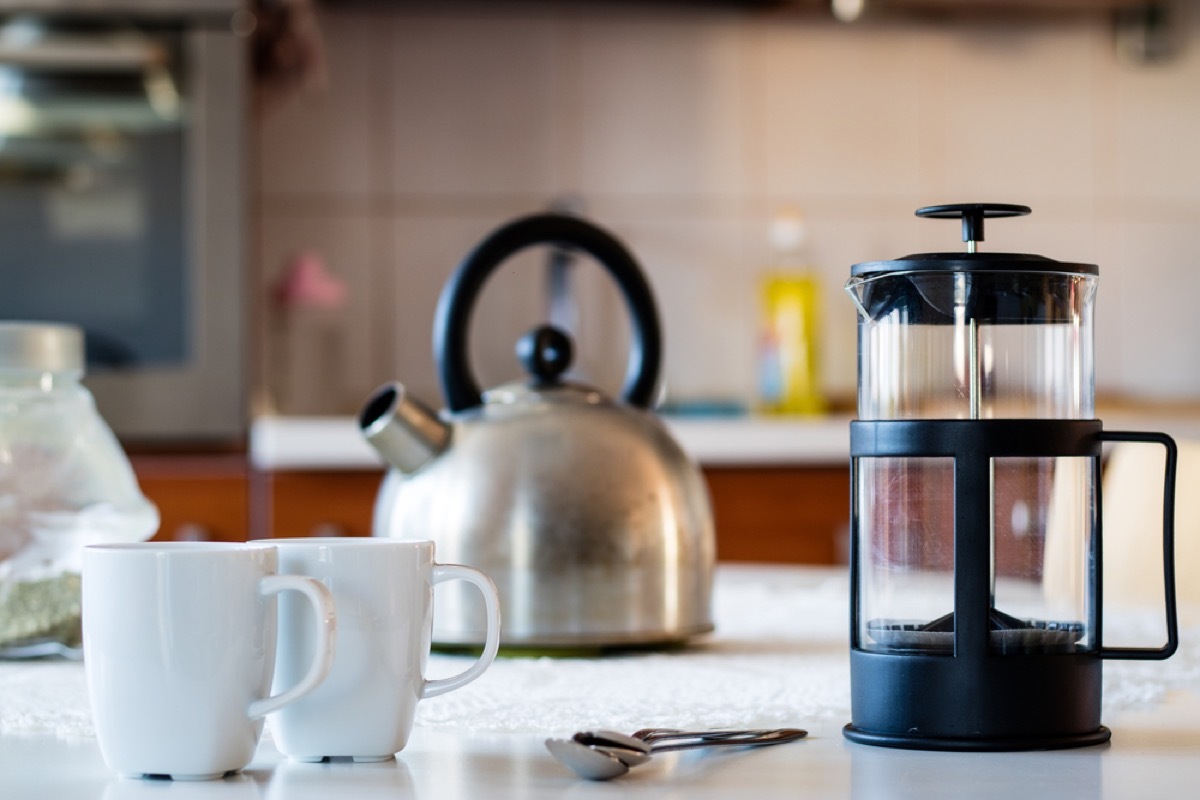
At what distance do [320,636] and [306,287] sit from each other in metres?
2.06

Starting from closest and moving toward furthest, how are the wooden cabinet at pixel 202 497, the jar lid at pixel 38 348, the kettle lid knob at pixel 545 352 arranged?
the jar lid at pixel 38 348
the kettle lid knob at pixel 545 352
the wooden cabinet at pixel 202 497

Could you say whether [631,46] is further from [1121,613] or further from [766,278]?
[1121,613]

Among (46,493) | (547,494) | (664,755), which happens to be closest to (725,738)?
(664,755)

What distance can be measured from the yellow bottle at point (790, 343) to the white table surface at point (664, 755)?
5.45 feet

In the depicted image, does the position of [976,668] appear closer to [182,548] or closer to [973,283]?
[973,283]

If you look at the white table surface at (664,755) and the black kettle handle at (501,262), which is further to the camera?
the black kettle handle at (501,262)

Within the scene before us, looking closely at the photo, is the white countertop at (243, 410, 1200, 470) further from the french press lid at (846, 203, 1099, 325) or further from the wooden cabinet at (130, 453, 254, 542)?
the french press lid at (846, 203, 1099, 325)

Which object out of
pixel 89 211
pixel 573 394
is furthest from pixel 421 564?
pixel 89 211

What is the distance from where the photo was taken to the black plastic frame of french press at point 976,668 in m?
0.60

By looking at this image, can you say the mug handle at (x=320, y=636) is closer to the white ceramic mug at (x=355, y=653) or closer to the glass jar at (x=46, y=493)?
the white ceramic mug at (x=355, y=653)

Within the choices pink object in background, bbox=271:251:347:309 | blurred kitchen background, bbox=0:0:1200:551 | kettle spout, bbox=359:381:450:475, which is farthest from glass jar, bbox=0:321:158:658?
pink object in background, bbox=271:251:347:309

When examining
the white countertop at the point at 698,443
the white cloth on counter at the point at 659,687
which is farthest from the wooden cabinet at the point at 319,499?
the white cloth on counter at the point at 659,687

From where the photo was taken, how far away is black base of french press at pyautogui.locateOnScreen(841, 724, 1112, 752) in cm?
60

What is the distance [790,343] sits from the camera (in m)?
2.63
